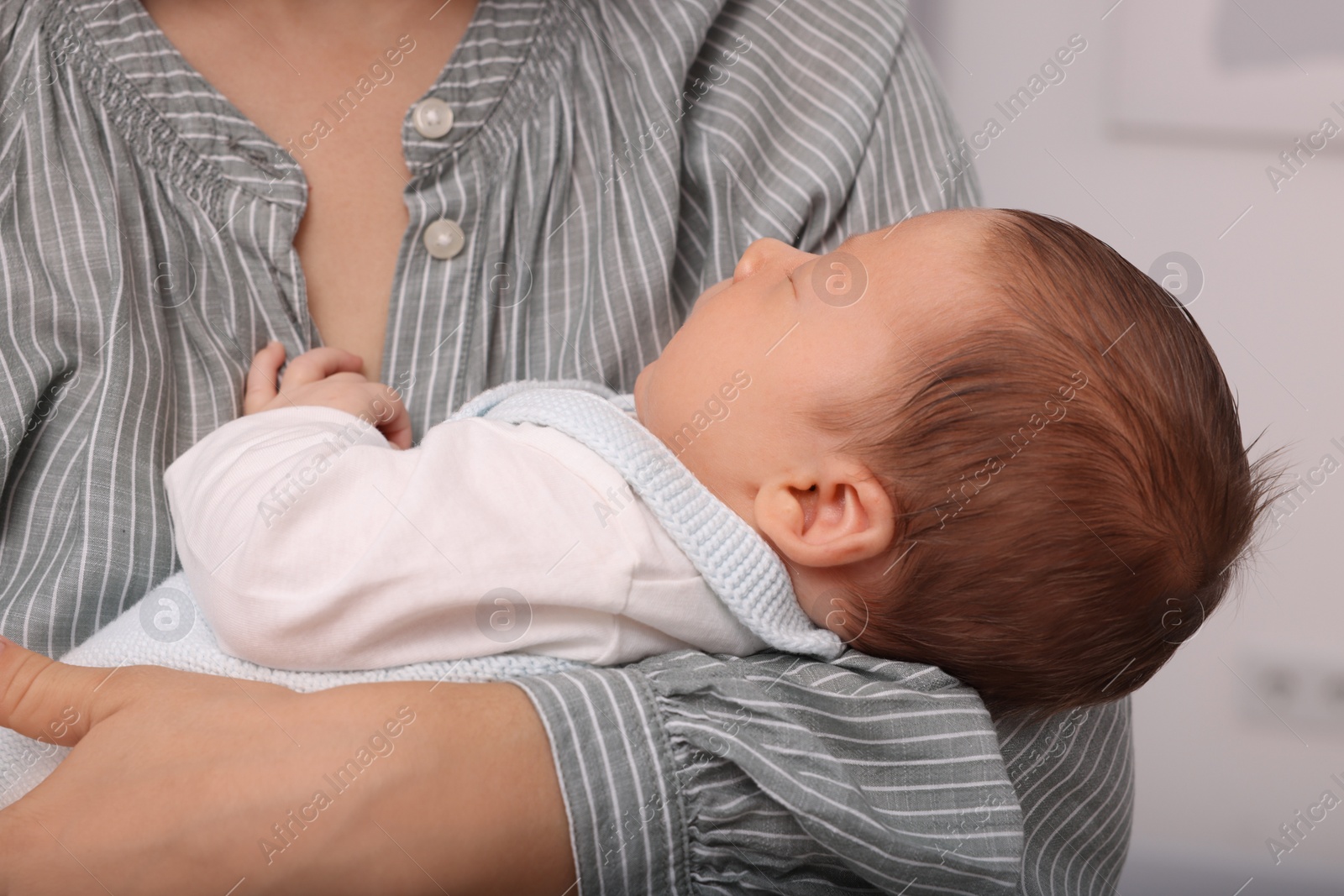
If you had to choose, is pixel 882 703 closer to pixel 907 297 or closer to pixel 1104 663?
pixel 1104 663

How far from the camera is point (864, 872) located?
75cm

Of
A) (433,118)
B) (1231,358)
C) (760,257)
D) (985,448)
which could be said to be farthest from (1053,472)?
(1231,358)

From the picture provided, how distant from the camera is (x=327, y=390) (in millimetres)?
919

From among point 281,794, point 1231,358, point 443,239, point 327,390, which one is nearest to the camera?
point 281,794

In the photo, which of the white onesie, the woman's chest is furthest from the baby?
the woman's chest

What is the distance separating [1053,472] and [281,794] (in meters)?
0.59

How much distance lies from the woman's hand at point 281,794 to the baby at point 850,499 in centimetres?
8

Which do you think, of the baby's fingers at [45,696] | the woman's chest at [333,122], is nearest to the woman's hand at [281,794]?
the baby's fingers at [45,696]

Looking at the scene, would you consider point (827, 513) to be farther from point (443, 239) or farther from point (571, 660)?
point (443, 239)

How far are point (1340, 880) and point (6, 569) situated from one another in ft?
6.80

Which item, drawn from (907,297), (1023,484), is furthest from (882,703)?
(907,297)

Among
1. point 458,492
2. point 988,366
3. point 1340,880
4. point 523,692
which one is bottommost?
point 1340,880

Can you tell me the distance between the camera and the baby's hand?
918 millimetres

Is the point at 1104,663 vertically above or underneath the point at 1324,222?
underneath
